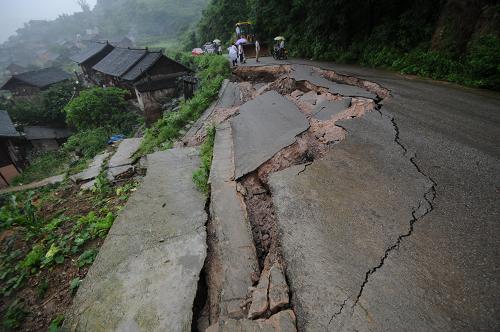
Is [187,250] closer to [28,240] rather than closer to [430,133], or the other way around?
[28,240]

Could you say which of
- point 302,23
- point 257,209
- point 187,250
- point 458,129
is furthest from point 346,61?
point 187,250

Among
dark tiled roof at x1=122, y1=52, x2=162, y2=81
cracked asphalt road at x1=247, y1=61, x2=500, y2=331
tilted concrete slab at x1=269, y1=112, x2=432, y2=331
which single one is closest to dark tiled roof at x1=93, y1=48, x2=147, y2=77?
dark tiled roof at x1=122, y1=52, x2=162, y2=81

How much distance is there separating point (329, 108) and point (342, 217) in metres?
3.90

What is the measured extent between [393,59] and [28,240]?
41.5 feet

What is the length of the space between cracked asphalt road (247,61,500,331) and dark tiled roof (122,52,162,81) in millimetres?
19725

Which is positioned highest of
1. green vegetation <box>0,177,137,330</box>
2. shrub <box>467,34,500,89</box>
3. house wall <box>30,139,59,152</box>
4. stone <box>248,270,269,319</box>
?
shrub <box>467,34,500,89</box>

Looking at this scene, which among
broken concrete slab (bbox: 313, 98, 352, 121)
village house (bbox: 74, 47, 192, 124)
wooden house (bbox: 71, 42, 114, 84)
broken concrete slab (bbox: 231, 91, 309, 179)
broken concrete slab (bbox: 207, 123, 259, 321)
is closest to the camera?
broken concrete slab (bbox: 207, 123, 259, 321)

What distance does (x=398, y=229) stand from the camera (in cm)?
274

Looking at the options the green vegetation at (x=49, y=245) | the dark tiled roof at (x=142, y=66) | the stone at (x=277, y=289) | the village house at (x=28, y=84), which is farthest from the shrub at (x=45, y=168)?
the village house at (x=28, y=84)

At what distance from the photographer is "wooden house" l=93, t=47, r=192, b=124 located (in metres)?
19.3

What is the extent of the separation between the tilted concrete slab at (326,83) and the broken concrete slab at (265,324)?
5.88 m

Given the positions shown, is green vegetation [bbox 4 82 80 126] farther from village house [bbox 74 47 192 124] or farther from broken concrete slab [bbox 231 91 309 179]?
broken concrete slab [bbox 231 91 309 179]

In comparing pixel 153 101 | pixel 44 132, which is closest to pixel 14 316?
pixel 153 101

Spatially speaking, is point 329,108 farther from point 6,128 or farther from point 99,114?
point 6,128
